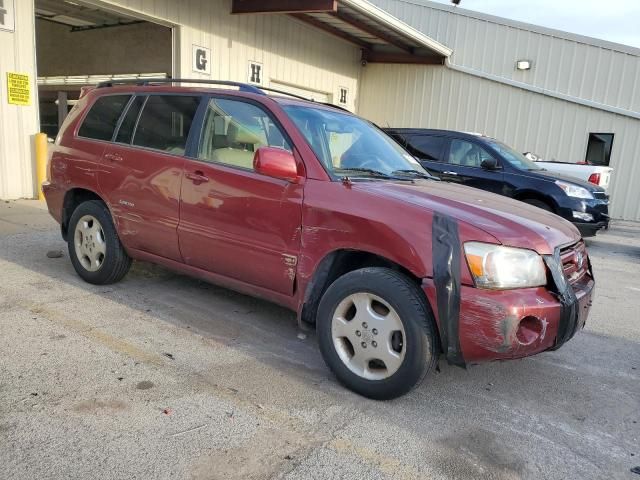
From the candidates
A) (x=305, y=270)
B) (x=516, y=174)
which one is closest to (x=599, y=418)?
(x=305, y=270)

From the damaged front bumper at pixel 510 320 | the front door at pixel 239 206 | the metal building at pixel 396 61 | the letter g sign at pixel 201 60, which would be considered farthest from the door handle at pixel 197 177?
the letter g sign at pixel 201 60

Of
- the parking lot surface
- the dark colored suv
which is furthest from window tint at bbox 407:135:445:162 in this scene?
the parking lot surface

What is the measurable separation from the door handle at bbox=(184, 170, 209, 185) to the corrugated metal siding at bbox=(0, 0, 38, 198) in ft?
22.5

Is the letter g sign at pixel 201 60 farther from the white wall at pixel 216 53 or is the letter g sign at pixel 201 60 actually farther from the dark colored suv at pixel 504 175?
the dark colored suv at pixel 504 175

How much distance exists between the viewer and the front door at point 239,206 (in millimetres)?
3471

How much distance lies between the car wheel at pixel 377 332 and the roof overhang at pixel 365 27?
9.85 metres

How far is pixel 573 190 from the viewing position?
27.1 ft

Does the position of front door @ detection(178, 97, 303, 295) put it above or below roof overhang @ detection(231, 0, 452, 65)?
below

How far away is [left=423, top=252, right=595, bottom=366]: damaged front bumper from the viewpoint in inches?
107

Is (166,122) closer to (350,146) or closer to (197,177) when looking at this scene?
(197,177)

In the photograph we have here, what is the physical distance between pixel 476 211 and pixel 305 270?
1.10 m

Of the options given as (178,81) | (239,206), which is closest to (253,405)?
(239,206)

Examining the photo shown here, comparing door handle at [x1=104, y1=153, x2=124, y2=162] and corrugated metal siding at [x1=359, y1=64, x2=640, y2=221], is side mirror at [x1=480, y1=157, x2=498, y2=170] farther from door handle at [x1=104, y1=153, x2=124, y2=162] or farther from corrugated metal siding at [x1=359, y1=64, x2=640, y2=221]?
corrugated metal siding at [x1=359, y1=64, x2=640, y2=221]

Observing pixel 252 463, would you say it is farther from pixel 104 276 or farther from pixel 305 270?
pixel 104 276
